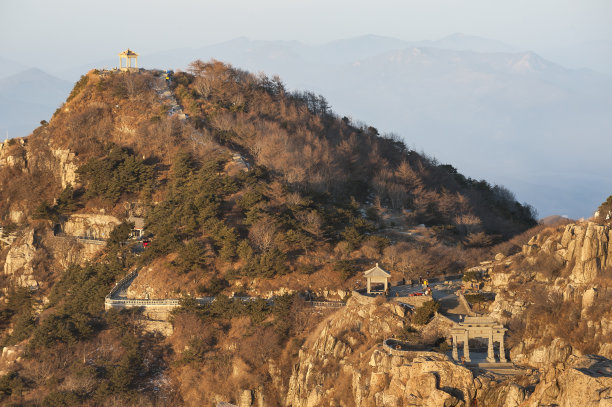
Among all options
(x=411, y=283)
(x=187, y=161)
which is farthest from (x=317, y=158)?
(x=411, y=283)

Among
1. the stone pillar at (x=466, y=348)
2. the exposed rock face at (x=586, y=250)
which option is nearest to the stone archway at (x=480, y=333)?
the stone pillar at (x=466, y=348)

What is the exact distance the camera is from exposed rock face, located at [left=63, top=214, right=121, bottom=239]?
2445 inches

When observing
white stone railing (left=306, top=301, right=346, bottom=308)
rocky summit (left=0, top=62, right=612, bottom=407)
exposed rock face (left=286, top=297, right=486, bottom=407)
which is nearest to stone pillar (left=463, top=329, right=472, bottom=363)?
rocky summit (left=0, top=62, right=612, bottom=407)

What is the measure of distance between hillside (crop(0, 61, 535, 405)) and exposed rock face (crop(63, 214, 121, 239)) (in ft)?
0.35

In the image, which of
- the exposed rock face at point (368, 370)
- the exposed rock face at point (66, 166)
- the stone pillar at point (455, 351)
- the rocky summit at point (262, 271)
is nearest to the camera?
the exposed rock face at point (368, 370)

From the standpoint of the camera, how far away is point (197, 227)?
56469 millimetres

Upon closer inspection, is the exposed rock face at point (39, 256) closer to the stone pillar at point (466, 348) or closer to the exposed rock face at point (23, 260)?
the exposed rock face at point (23, 260)

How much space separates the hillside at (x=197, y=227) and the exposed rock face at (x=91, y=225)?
108 millimetres

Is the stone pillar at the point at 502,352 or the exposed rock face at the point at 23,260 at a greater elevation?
the exposed rock face at the point at 23,260

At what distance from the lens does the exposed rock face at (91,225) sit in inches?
2445

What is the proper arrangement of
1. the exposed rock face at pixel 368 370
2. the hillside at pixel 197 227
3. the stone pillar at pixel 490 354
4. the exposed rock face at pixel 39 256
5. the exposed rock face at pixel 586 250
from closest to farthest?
the exposed rock face at pixel 368 370 < the stone pillar at pixel 490 354 < the exposed rock face at pixel 586 250 < the hillside at pixel 197 227 < the exposed rock face at pixel 39 256

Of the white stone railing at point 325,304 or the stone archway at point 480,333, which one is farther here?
the white stone railing at point 325,304

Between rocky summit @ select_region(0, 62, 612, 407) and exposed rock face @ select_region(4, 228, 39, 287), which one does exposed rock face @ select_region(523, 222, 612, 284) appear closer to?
rocky summit @ select_region(0, 62, 612, 407)

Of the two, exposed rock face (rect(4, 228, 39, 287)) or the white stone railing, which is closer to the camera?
the white stone railing
